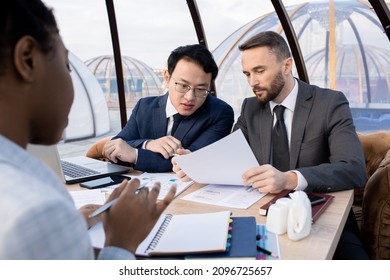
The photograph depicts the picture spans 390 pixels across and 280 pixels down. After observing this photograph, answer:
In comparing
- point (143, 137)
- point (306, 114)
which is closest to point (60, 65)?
point (306, 114)

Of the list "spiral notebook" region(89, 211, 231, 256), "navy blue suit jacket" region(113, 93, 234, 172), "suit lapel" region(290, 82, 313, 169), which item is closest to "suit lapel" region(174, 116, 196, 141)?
"navy blue suit jacket" region(113, 93, 234, 172)

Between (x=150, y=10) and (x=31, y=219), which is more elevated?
(x=150, y=10)

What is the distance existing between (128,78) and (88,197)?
14.3 ft

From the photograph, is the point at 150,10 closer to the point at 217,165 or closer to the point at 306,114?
the point at 306,114

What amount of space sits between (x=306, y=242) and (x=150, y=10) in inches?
194

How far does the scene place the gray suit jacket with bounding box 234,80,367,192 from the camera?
5.27 ft

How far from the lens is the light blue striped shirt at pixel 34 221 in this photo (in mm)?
486

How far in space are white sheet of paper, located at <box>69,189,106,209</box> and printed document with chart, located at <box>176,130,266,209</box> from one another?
36cm

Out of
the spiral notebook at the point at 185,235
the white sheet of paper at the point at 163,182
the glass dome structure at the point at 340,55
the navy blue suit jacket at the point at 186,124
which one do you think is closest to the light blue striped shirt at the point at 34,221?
the spiral notebook at the point at 185,235

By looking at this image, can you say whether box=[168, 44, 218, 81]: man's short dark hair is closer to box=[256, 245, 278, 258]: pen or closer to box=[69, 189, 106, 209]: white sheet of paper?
box=[69, 189, 106, 209]: white sheet of paper

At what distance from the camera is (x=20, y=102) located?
60cm

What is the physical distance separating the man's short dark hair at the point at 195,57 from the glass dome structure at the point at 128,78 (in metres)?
2.89

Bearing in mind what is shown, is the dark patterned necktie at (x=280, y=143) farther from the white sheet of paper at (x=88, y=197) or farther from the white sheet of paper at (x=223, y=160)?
the white sheet of paper at (x=88, y=197)

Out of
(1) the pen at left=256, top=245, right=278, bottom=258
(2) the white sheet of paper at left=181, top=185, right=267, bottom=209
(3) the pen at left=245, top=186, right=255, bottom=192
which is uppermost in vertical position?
(1) the pen at left=256, top=245, right=278, bottom=258
